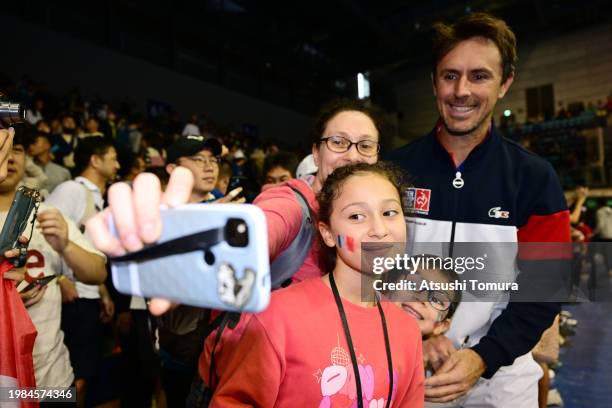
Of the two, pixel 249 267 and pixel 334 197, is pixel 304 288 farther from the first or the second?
pixel 249 267

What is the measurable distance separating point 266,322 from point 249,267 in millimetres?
513

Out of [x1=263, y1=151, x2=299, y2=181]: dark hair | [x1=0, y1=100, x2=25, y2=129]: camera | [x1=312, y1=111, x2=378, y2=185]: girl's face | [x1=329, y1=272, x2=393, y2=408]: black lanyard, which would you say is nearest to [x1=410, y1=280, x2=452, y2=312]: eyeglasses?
[x1=329, y1=272, x2=393, y2=408]: black lanyard

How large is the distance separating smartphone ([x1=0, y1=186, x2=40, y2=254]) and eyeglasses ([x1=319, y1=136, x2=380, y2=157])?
39.6 inches

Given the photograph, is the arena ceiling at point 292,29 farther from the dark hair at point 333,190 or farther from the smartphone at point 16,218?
the dark hair at point 333,190

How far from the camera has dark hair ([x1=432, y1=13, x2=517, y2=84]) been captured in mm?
1483

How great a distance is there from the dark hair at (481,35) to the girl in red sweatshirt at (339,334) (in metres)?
0.61

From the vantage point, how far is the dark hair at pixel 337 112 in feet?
5.15

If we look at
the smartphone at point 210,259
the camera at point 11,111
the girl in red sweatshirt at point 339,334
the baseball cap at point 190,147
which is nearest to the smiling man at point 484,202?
the girl in red sweatshirt at point 339,334

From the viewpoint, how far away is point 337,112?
1.56m

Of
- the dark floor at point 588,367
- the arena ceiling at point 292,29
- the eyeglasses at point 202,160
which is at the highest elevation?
the arena ceiling at point 292,29

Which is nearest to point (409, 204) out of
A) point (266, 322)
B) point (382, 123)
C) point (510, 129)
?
point (382, 123)

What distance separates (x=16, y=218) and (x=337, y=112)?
1.12 m

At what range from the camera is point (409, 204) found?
1597 mm

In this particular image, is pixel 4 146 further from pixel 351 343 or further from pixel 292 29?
pixel 292 29
